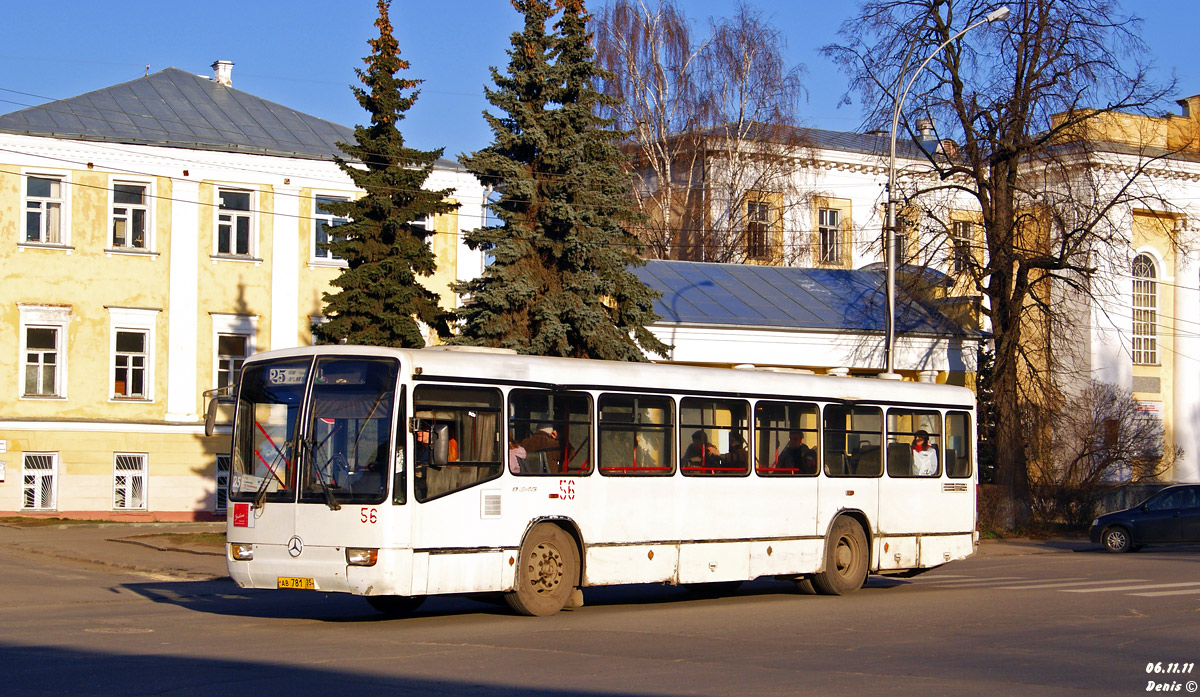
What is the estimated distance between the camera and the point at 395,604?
14523 millimetres

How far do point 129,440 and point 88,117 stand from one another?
29.7ft

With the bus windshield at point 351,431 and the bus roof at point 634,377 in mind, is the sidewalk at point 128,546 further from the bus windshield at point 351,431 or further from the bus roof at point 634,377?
the bus roof at point 634,377

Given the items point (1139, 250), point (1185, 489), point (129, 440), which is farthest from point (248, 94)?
point (1139, 250)

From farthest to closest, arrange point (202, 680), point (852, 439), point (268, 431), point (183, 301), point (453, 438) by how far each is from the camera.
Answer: point (183, 301) → point (852, 439) → point (268, 431) → point (453, 438) → point (202, 680)

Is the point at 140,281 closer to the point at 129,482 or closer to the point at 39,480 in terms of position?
the point at 129,482

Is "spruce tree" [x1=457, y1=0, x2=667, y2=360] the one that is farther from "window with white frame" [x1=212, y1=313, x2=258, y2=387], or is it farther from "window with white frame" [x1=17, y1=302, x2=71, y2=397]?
"window with white frame" [x1=17, y1=302, x2=71, y2=397]

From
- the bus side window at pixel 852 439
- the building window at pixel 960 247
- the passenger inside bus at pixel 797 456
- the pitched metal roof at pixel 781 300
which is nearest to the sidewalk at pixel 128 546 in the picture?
the passenger inside bus at pixel 797 456

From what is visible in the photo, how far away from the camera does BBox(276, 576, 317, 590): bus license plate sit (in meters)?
12.4

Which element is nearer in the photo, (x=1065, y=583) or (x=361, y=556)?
(x=361, y=556)

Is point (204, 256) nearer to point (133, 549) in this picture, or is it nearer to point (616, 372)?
point (133, 549)

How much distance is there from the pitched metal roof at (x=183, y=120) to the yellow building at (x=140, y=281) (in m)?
0.08

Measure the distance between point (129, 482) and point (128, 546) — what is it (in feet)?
34.6

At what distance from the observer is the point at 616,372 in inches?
577

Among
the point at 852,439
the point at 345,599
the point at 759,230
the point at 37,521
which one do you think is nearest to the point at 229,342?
the point at 37,521
